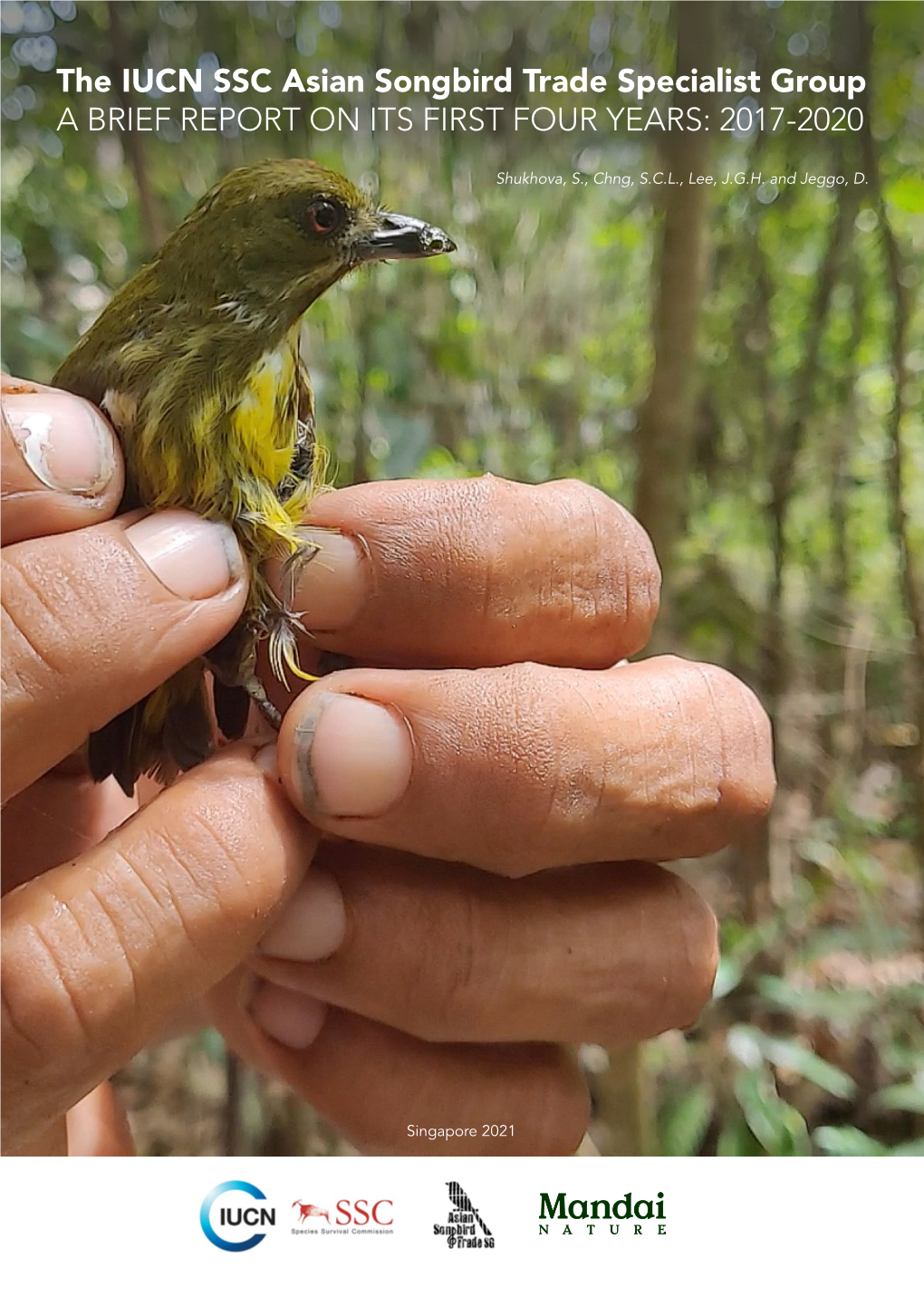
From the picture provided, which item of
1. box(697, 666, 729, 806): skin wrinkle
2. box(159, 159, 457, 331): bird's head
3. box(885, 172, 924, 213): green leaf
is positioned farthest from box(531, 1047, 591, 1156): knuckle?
box(885, 172, 924, 213): green leaf

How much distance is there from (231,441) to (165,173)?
681 mm

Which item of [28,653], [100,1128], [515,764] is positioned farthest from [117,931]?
[100,1128]

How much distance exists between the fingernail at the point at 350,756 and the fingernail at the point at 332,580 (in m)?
0.08

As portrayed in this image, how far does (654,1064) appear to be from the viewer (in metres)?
1.22

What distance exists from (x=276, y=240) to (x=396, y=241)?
8cm

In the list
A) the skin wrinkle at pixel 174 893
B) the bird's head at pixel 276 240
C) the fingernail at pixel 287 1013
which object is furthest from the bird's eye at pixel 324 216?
the fingernail at pixel 287 1013

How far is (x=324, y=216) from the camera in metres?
0.64

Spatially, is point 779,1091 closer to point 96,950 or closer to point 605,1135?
point 605,1135

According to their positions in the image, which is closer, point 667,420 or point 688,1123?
point 688,1123

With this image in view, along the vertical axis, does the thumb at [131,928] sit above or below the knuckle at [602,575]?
below

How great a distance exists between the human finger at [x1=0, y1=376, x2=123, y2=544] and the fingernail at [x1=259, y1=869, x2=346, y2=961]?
0.30m

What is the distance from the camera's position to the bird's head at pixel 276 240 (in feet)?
2.04
